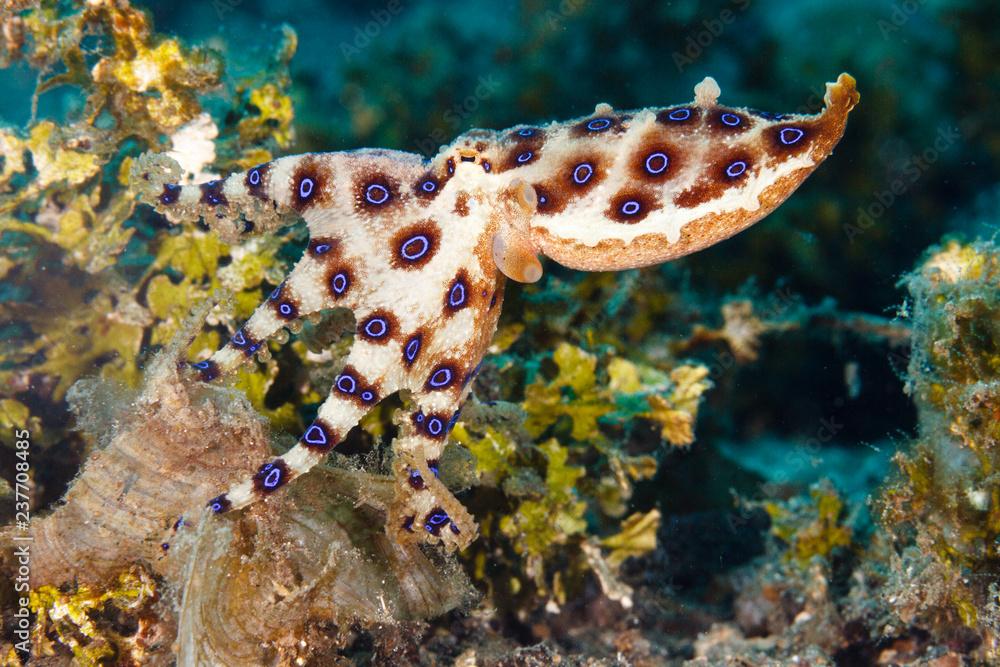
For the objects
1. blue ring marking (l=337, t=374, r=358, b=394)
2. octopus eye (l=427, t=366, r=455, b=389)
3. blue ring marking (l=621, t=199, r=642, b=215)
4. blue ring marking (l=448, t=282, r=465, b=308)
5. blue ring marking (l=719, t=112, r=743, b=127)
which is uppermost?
blue ring marking (l=719, t=112, r=743, b=127)

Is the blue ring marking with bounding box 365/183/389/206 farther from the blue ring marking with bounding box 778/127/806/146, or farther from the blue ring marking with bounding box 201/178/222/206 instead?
the blue ring marking with bounding box 778/127/806/146

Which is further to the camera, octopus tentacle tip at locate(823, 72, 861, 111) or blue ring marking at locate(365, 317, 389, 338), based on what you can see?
blue ring marking at locate(365, 317, 389, 338)

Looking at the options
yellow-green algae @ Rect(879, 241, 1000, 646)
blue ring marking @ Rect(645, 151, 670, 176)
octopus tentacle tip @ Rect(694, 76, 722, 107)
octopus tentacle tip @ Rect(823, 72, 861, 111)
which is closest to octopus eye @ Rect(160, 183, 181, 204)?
blue ring marking @ Rect(645, 151, 670, 176)

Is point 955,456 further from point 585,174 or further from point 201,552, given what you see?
point 201,552

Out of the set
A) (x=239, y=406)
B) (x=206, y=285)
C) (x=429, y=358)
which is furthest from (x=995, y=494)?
(x=206, y=285)

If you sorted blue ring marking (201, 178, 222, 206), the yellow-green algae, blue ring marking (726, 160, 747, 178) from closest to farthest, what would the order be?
blue ring marking (726, 160, 747, 178)
blue ring marking (201, 178, 222, 206)
the yellow-green algae

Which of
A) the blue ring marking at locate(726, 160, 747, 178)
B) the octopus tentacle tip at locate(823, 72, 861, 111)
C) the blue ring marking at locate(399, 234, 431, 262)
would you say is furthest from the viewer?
the blue ring marking at locate(399, 234, 431, 262)

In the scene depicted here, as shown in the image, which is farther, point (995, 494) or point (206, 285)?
point (206, 285)

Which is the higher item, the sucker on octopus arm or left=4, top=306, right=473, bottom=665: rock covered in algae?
the sucker on octopus arm

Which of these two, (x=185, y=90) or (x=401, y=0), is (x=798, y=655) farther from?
(x=401, y=0)
